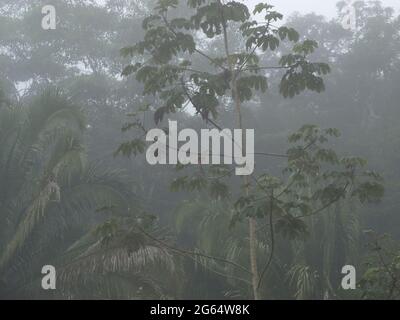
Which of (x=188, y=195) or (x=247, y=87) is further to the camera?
(x=188, y=195)

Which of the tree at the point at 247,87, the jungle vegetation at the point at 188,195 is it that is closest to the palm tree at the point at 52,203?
the jungle vegetation at the point at 188,195

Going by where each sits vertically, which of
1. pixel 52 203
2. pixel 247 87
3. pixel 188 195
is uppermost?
pixel 188 195

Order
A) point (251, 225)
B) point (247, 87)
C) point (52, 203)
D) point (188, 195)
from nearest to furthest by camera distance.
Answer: point (251, 225) < point (247, 87) < point (52, 203) < point (188, 195)

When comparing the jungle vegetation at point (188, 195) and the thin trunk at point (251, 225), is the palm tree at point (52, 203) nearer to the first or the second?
the jungle vegetation at point (188, 195)

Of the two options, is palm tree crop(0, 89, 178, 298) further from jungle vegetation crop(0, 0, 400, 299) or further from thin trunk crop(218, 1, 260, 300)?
thin trunk crop(218, 1, 260, 300)

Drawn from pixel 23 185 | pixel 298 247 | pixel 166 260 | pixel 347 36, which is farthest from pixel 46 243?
pixel 347 36

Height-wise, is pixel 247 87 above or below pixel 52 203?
above

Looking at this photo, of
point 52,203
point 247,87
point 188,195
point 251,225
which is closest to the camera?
point 251,225

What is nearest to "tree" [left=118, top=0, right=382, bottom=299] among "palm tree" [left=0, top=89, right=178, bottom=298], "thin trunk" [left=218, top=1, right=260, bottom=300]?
"thin trunk" [left=218, top=1, right=260, bottom=300]

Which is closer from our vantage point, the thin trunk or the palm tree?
the thin trunk

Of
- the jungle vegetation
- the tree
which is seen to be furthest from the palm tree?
the tree

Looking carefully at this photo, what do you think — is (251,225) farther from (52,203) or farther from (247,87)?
(52,203)

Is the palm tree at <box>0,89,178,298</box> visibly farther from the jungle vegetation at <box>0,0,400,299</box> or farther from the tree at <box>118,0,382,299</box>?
the tree at <box>118,0,382,299</box>

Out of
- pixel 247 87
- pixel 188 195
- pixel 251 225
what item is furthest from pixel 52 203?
pixel 188 195
